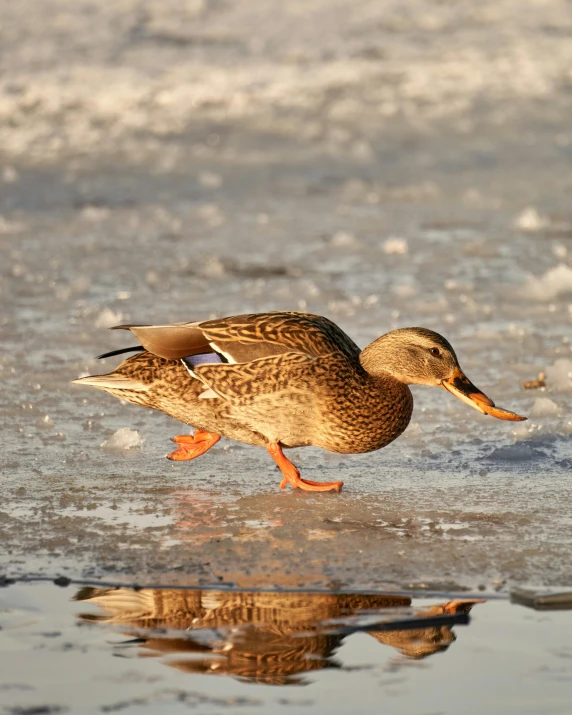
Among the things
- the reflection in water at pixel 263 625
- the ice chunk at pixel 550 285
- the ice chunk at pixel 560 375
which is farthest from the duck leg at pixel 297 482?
the ice chunk at pixel 550 285

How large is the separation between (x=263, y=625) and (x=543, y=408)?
240 cm

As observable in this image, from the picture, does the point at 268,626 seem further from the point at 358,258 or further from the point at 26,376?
the point at 358,258

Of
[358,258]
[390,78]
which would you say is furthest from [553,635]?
[390,78]

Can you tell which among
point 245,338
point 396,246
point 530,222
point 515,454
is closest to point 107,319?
point 245,338

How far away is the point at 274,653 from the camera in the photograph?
3035mm

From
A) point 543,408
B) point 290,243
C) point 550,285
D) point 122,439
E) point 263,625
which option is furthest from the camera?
point 290,243

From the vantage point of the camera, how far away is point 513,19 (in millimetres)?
14016

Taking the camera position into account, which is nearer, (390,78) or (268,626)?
(268,626)

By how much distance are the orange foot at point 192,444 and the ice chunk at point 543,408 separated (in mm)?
1324

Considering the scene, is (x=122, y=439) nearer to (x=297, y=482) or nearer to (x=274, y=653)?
(x=297, y=482)

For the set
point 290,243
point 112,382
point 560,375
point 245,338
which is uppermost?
point 245,338

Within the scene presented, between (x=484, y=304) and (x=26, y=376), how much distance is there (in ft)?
8.39

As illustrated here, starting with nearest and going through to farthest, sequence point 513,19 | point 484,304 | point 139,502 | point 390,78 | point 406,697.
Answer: point 406,697 → point 139,502 → point 484,304 → point 390,78 → point 513,19

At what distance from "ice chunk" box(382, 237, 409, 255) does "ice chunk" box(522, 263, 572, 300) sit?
1.14m
